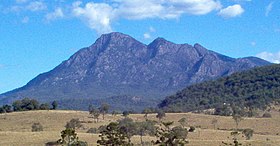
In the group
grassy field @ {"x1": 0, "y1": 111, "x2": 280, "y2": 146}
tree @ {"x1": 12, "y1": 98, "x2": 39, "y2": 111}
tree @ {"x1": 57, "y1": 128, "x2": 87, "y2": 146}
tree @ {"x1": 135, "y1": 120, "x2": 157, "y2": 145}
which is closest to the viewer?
tree @ {"x1": 57, "y1": 128, "x2": 87, "y2": 146}

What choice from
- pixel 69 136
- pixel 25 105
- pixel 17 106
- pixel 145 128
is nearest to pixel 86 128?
pixel 145 128

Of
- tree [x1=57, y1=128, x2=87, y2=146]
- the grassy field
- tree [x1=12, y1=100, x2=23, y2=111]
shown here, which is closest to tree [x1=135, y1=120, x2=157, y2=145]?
the grassy field

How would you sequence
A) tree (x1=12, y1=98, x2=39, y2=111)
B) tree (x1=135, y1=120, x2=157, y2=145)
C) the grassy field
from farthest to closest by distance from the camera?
1. tree (x1=12, y1=98, x2=39, y2=111)
2. tree (x1=135, y1=120, x2=157, y2=145)
3. the grassy field

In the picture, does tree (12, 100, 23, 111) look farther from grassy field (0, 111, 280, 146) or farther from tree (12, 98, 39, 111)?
grassy field (0, 111, 280, 146)

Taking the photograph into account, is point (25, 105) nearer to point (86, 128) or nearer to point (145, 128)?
point (86, 128)

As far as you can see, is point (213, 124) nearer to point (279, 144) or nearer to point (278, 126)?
point (278, 126)

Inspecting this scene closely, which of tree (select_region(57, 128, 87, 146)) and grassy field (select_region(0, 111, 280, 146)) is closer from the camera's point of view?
tree (select_region(57, 128, 87, 146))

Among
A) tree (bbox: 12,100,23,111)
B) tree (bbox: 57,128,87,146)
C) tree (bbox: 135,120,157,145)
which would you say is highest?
tree (bbox: 12,100,23,111)

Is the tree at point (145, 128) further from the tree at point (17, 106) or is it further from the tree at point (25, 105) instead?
the tree at point (17, 106)

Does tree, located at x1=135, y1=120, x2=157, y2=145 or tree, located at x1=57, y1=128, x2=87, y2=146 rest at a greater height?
tree, located at x1=135, y1=120, x2=157, y2=145

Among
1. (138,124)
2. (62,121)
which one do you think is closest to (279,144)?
(138,124)

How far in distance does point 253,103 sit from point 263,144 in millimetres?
101275

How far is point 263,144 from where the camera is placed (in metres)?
74.1

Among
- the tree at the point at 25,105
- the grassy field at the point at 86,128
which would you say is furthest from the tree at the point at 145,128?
the tree at the point at 25,105
